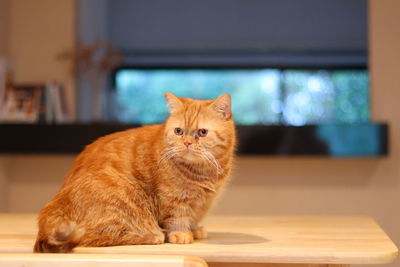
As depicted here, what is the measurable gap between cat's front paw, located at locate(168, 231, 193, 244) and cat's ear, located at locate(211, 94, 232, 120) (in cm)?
33

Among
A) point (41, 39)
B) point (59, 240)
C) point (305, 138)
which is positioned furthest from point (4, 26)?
point (59, 240)

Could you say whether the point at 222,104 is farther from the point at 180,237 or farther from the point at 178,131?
the point at 180,237

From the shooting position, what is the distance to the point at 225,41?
19.5 ft

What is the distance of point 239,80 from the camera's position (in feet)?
20.1

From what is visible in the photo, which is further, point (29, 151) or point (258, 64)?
point (258, 64)

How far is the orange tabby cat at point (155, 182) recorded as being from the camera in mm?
1435

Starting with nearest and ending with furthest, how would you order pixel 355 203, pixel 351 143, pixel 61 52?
pixel 351 143
pixel 355 203
pixel 61 52

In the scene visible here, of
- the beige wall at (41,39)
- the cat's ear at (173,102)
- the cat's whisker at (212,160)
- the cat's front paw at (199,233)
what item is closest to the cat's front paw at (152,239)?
the cat's front paw at (199,233)

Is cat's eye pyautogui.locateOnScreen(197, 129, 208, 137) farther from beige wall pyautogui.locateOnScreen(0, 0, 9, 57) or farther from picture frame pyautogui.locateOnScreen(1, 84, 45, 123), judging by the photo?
beige wall pyautogui.locateOnScreen(0, 0, 9, 57)

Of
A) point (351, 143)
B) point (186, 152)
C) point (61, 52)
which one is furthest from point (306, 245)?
point (61, 52)

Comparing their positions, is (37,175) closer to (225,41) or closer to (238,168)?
(238,168)

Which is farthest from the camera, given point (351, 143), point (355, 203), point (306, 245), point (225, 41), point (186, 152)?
point (225, 41)

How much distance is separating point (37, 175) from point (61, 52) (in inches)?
33.0

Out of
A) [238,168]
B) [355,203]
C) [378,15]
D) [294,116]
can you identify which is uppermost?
[378,15]
